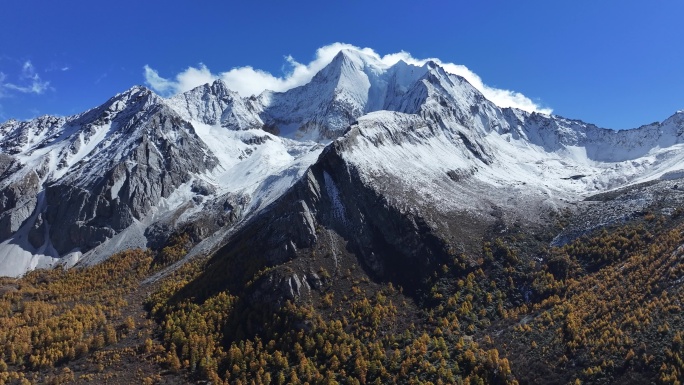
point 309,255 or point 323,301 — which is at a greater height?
point 309,255

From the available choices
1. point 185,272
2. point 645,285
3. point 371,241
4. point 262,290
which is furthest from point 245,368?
point 645,285

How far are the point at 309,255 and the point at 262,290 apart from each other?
17974 millimetres

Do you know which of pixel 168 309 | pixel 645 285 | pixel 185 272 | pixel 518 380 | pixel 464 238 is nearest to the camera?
pixel 518 380

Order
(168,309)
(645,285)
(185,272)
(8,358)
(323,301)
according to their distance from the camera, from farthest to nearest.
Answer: (185,272) → (168,309) → (323,301) → (8,358) → (645,285)

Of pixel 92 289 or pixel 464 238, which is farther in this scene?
pixel 92 289

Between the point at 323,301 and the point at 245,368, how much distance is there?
26000 mm

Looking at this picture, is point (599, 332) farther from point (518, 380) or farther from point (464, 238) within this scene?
point (464, 238)

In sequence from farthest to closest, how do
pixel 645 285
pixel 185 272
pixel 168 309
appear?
pixel 185 272 → pixel 168 309 → pixel 645 285

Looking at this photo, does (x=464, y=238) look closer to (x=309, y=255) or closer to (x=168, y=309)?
(x=309, y=255)

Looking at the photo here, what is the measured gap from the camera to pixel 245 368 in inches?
4257

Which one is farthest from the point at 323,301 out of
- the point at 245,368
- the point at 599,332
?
the point at 599,332

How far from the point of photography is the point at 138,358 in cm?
11444

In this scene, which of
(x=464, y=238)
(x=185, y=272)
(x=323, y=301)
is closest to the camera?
(x=323, y=301)

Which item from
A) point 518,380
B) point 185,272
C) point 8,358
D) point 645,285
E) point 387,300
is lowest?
point 518,380
